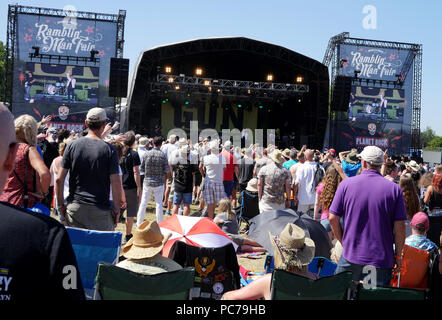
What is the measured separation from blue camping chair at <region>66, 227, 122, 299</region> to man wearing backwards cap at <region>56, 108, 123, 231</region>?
18.6 inches

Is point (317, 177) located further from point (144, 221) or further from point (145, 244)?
point (145, 244)

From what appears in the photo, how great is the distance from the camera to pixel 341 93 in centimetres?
2169

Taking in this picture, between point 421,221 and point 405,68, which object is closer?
point 421,221

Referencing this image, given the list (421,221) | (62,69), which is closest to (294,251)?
(421,221)

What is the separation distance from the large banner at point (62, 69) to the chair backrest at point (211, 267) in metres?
18.4

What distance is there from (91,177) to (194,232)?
106cm

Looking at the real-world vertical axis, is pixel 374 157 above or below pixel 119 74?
below

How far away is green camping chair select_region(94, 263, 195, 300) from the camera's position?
2.54 m

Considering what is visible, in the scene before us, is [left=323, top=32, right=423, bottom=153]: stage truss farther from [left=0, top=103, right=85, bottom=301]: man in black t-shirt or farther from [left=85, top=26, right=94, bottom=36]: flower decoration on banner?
[left=0, top=103, right=85, bottom=301]: man in black t-shirt

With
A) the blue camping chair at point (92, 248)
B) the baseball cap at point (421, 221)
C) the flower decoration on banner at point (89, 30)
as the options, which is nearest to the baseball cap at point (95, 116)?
the blue camping chair at point (92, 248)

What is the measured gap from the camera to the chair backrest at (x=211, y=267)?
11.4 ft

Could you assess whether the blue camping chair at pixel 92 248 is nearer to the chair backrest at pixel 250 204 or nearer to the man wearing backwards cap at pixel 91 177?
the man wearing backwards cap at pixel 91 177

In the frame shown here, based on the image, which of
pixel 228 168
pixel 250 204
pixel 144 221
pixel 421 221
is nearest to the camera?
pixel 421 221
